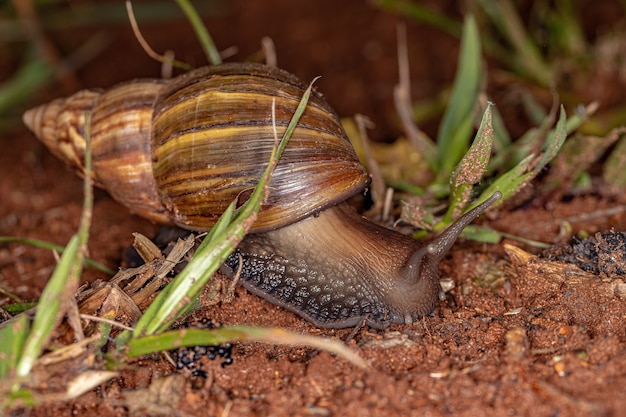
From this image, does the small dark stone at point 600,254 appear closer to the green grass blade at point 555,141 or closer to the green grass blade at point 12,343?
the green grass blade at point 555,141

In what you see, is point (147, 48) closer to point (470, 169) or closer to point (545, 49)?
point (470, 169)

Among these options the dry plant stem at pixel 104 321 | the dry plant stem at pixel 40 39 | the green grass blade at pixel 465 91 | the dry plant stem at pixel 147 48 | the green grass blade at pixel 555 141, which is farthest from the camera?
the dry plant stem at pixel 40 39

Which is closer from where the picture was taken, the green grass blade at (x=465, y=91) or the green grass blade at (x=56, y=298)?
Result: the green grass blade at (x=56, y=298)

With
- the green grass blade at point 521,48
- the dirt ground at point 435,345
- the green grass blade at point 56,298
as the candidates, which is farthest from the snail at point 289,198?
the green grass blade at point 521,48

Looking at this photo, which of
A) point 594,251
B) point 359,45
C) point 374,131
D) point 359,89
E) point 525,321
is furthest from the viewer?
point 359,45

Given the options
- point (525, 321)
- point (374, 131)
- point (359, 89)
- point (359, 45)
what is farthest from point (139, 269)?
point (359, 45)

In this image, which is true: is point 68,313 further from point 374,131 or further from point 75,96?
point 374,131
